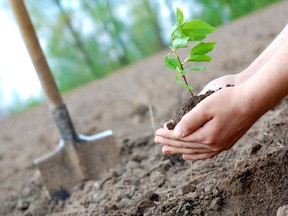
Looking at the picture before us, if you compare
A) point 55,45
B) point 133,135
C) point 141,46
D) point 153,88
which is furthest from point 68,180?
point 141,46

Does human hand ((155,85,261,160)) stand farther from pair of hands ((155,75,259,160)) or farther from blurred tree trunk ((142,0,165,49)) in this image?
blurred tree trunk ((142,0,165,49))

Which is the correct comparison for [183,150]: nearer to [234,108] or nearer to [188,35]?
[234,108]

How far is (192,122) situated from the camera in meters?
1.04

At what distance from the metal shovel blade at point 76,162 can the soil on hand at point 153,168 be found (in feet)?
0.24

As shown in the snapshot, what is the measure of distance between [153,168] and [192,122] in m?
0.81

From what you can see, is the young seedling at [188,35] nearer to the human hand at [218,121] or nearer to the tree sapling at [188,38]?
the tree sapling at [188,38]

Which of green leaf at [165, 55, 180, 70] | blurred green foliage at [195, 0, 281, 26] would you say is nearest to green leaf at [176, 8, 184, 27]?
green leaf at [165, 55, 180, 70]

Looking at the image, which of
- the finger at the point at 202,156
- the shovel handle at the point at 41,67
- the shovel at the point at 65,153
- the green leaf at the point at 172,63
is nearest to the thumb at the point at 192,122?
the finger at the point at 202,156

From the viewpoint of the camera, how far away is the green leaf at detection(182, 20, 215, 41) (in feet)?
3.84

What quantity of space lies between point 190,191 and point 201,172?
0.69 feet

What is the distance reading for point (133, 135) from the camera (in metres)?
2.57

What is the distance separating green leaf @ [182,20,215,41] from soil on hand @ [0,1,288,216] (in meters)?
0.40

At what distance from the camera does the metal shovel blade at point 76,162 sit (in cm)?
205

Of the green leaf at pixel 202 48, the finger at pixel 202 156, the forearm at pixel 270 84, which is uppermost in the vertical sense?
the green leaf at pixel 202 48
